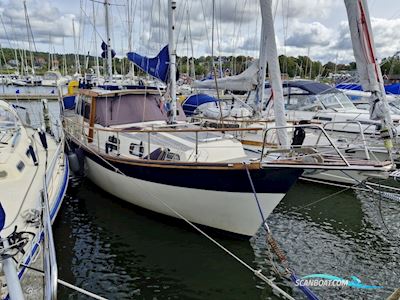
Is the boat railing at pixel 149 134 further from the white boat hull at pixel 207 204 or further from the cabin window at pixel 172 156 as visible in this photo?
the white boat hull at pixel 207 204

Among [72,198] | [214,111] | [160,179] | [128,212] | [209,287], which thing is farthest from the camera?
[214,111]

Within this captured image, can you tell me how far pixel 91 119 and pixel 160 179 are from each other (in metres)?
4.06

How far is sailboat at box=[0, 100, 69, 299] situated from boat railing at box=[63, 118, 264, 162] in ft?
2.88

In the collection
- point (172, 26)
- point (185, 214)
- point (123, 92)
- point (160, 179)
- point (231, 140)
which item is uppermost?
point (172, 26)

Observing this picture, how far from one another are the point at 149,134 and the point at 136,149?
3.39 feet

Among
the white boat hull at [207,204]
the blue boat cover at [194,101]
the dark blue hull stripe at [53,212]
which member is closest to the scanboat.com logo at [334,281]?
the white boat hull at [207,204]

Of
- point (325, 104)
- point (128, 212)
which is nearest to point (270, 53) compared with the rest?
point (128, 212)

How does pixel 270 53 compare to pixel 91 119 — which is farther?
pixel 91 119

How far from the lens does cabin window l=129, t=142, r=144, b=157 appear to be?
841 centimetres

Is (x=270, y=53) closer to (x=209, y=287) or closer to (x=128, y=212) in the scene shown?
(x=209, y=287)

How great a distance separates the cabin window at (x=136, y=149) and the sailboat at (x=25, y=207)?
1593mm

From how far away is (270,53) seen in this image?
6.33 m

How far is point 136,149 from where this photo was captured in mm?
8555

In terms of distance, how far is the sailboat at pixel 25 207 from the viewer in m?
3.26
